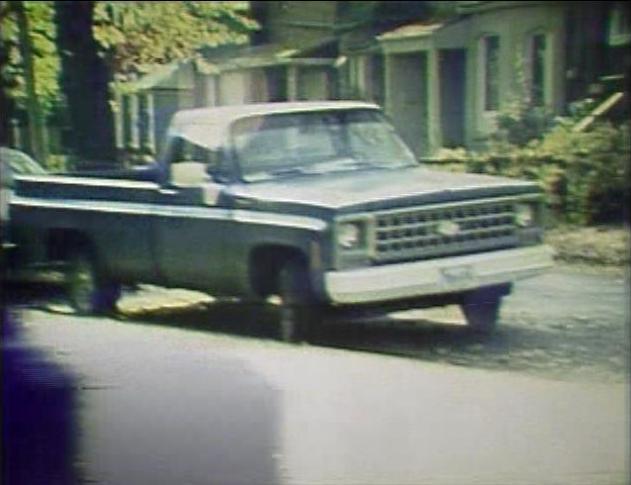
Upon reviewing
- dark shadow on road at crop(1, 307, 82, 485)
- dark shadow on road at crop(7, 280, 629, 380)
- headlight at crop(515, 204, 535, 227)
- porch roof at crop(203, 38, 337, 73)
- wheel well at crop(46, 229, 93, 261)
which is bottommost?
dark shadow on road at crop(1, 307, 82, 485)

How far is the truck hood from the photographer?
2602mm

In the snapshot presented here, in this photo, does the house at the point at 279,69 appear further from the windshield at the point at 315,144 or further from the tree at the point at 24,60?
the tree at the point at 24,60

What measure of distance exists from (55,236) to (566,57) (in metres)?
1.50

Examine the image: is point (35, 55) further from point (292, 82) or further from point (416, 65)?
point (416, 65)

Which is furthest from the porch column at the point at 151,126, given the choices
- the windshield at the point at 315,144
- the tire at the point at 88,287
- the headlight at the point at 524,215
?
the headlight at the point at 524,215

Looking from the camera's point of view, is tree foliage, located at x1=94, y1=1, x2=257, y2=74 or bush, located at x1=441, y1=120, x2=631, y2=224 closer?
tree foliage, located at x1=94, y1=1, x2=257, y2=74

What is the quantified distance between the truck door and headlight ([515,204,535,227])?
0.80 meters

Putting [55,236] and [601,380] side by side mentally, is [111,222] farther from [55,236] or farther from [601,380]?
[601,380]

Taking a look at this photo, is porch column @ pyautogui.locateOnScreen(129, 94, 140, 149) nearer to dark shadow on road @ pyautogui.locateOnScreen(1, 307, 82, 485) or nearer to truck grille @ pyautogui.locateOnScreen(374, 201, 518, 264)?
dark shadow on road @ pyautogui.locateOnScreen(1, 307, 82, 485)

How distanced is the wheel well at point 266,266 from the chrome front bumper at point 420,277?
5.3 inches

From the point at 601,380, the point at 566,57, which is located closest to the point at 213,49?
the point at 566,57

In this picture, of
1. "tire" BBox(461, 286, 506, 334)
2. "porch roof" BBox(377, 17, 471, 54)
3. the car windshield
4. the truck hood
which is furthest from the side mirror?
"tire" BBox(461, 286, 506, 334)

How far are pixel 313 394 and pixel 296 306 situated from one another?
0.25m

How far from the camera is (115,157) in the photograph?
268cm
